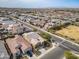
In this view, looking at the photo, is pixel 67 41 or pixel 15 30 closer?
pixel 67 41

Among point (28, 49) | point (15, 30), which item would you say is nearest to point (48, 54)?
point (28, 49)

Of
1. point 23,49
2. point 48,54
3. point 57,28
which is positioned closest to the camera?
point 48,54

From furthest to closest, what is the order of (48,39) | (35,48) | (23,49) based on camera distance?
1. (48,39)
2. (35,48)
3. (23,49)

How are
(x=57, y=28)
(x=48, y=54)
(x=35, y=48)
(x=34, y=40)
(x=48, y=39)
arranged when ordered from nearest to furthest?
(x=48, y=54), (x=35, y=48), (x=34, y=40), (x=48, y=39), (x=57, y=28)

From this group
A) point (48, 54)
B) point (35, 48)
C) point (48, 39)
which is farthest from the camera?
point (48, 39)

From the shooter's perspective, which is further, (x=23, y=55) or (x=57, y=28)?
(x=57, y=28)

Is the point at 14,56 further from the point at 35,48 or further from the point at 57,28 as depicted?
the point at 57,28

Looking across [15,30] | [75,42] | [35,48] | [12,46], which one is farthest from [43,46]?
[15,30]

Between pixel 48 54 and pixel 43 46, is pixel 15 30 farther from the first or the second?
pixel 48 54

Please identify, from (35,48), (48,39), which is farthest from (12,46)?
(48,39)
